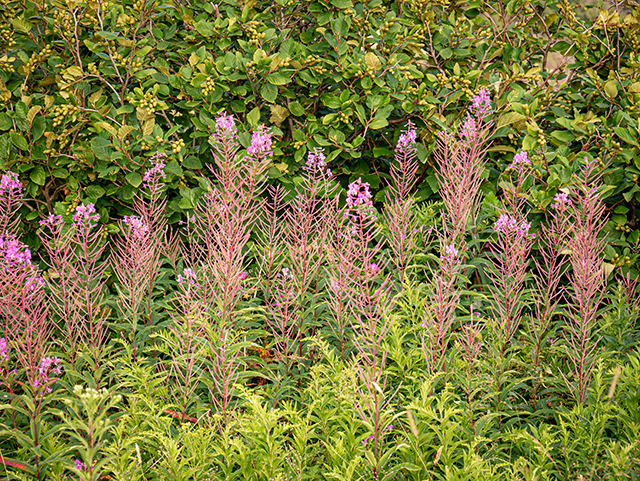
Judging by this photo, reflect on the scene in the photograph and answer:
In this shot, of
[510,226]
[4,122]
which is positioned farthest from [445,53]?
[4,122]

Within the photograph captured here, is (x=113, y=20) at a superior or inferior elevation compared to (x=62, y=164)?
superior

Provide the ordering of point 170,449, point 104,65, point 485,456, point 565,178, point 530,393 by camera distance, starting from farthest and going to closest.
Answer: point 104,65, point 565,178, point 530,393, point 485,456, point 170,449

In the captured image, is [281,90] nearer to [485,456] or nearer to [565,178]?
[565,178]

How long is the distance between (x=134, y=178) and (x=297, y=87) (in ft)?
5.23

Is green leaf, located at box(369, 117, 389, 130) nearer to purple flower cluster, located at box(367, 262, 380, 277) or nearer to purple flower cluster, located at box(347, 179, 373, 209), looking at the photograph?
purple flower cluster, located at box(347, 179, 373, 209)

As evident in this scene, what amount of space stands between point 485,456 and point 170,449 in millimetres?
1519

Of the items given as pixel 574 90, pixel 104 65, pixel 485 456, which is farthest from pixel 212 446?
pixel 574 90

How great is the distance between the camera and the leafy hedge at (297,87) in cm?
434

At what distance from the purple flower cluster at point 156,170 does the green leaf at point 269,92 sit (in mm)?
897

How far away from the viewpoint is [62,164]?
4.52 metres

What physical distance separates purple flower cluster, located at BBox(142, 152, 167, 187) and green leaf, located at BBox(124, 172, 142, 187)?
6cm

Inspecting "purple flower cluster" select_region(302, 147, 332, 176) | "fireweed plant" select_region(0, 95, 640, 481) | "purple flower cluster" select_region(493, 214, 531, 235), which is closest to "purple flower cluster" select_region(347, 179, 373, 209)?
"fireweed plant" select_region(0, 95, 640, 481)

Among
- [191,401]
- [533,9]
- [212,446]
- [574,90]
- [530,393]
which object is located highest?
[533,9]

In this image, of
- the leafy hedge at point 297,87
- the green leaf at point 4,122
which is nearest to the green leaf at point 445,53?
the leafy hedge at point 297,87
